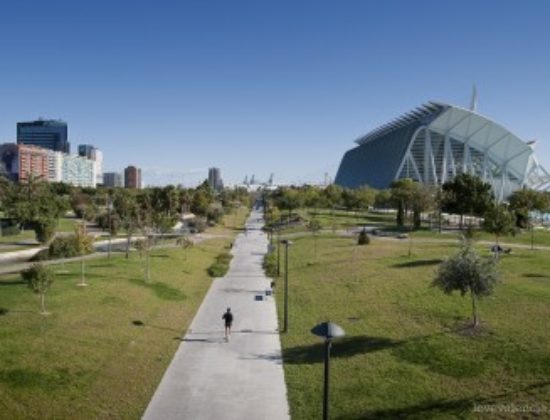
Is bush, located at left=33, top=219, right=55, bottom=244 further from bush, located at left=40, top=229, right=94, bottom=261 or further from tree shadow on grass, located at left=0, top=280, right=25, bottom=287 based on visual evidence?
tree shadow on grass, located at left=0, top=280, right=25, bottom=287

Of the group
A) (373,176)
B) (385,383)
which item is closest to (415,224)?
(385,383)

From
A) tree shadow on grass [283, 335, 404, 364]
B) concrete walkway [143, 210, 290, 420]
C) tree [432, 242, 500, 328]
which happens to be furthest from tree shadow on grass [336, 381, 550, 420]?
tree [432, 242, 500, 328]

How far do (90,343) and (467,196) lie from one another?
5842 cm

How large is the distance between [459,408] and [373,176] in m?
161

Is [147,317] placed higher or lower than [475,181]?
lower

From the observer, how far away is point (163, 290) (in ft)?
108

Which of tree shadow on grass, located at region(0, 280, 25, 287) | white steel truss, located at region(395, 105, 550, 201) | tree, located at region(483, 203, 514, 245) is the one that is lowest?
tree shadow on grass, located at region(0, 280, 25, 287)

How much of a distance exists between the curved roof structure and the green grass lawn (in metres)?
117

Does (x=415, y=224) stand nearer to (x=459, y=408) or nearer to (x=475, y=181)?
(x=475, y=181)

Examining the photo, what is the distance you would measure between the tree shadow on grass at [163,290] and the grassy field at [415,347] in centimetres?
612

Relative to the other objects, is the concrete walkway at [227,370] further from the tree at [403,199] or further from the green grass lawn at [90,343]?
the tree at [403,199]

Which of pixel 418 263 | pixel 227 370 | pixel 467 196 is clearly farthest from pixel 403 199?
pixel 227 370

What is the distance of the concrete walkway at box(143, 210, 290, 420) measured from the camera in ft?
52.9

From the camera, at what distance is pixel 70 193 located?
126 metres
